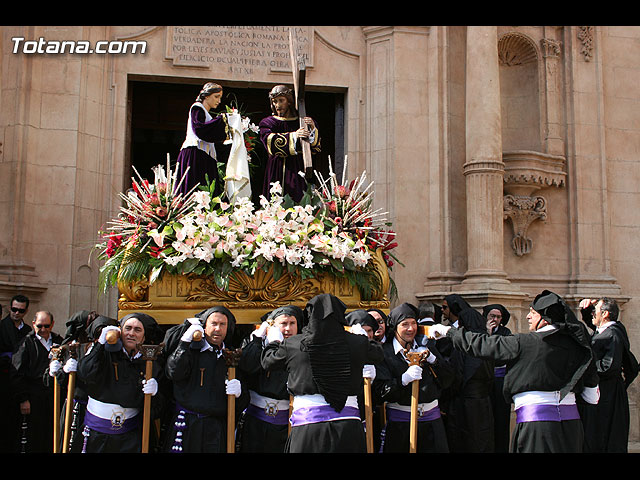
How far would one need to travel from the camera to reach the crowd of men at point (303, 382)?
17.3 ft

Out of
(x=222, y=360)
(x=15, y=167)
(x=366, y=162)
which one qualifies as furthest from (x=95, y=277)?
(x=222, y=360)

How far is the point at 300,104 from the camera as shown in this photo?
8367mm

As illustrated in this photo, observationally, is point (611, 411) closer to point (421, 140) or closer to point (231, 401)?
point (231, 401)

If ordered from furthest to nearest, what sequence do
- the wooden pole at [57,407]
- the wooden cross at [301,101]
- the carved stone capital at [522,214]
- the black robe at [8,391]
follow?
the carved stone capital at [522,214] < the wooden cross at [301,101] < the black robe at [8,391] < the wooden pole at [57,407]

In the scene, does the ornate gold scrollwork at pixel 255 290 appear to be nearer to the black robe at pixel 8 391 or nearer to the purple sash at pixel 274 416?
the purple sash at pixel 274 416

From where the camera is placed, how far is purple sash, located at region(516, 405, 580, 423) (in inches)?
232

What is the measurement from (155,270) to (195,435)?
184 cm

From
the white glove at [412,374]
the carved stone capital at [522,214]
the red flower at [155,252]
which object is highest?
the carved stone capital at [522,214]

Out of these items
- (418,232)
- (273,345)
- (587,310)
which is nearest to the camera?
(273,345)

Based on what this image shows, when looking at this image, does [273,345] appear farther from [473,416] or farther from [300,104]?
[300,104]

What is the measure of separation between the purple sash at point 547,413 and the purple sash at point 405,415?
30.3 inches

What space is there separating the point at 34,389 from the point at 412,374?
4096mm

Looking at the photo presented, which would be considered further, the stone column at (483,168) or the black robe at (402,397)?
the stone column at (483,168)

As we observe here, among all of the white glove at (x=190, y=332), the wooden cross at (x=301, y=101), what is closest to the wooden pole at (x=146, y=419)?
the white glove at (x=190, y=332)
